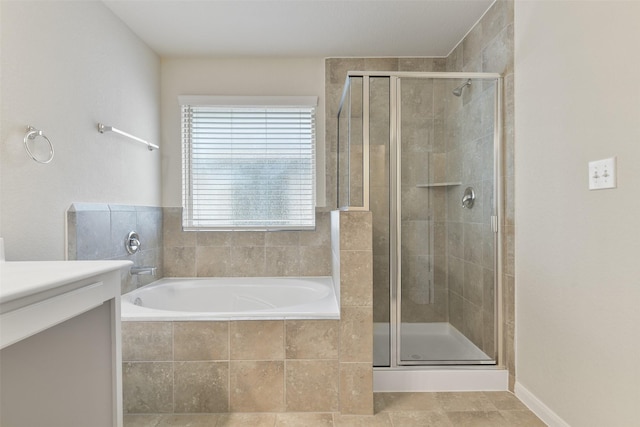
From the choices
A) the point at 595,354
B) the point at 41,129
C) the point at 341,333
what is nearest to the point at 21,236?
the point at 41,129

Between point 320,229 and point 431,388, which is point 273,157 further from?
point 431,388

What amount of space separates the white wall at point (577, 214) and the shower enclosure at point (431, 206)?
190 mm

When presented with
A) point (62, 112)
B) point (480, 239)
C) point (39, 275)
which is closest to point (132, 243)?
point (62, 112)

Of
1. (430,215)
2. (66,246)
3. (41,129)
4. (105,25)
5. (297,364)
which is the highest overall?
(105,25)

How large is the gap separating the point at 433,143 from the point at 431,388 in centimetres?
146

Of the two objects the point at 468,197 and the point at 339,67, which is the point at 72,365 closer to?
the point at 468,197

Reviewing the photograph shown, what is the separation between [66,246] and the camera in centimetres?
172

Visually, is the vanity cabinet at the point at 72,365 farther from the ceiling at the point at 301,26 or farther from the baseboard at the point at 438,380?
the ceiling at the point at 301,26

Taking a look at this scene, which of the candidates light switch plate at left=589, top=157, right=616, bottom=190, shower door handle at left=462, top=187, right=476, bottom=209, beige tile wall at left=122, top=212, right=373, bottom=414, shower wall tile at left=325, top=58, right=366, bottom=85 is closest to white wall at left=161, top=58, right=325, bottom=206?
shower wall tile at left=325, top=58, right=366, bottom=85

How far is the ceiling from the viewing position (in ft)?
6.80

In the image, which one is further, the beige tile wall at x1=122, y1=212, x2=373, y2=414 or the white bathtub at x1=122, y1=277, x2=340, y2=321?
the white bathtub at x1=122, y1=277, x2=340, y2=321

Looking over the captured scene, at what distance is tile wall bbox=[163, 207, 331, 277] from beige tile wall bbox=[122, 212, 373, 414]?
1058 millimetres

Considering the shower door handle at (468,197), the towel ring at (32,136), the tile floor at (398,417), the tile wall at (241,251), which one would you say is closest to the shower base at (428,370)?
the tile floor at (398,417)

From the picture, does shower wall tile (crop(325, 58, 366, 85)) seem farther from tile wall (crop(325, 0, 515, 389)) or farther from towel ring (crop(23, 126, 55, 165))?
towel ring (crop(23, 126, 55, 165))
